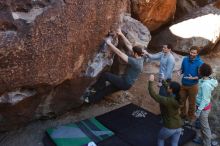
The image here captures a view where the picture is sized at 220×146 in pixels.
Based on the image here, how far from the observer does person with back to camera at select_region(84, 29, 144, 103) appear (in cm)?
588

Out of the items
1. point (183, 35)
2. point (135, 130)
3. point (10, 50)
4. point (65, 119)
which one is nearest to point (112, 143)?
point (135, 130)

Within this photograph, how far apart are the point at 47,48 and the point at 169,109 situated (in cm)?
209

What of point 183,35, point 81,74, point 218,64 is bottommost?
point 218,64

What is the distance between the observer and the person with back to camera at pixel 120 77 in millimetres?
5875

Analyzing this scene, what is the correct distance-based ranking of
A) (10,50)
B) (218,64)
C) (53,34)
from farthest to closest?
(218,64), (53,34), (10,50)

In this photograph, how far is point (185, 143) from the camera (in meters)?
5.95

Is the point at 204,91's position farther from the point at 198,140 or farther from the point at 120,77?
the point at 120,77

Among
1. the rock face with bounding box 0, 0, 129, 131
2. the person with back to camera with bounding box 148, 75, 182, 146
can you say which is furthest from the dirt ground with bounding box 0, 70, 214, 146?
the person with back to camera with bounding box 148, 75, 182, 146

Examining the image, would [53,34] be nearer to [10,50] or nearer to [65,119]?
[10,50]

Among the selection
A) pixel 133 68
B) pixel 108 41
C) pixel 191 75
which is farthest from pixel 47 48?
pixel 191 75

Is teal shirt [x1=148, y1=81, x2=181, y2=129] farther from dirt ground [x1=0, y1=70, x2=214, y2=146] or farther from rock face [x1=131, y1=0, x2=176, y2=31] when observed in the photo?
rock face [x1=131, y1=0, x2=176, y2=31]

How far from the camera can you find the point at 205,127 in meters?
5.60

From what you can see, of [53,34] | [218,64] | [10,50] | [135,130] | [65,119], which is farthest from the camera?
[218,64]

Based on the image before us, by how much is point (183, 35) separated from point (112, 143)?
15.7ft
